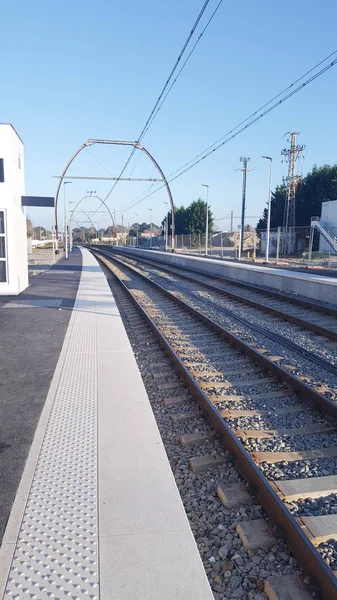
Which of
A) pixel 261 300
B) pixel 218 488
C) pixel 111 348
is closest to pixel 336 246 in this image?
pixel 261 300

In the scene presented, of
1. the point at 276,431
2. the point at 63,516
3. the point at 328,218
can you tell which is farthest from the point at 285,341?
the point at 328,218

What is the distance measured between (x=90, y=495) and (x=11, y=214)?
11.1 metres

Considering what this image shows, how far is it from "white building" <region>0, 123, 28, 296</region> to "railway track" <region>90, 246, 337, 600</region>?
673 centimetres

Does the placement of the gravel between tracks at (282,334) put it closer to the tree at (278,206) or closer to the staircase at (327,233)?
the staircase at (327,233)

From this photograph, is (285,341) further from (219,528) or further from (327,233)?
(327,233)

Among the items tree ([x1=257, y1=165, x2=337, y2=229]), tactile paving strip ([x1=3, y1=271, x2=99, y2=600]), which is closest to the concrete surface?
tactile paving strip ([x1=3, y1=271, x2=99, y2=600])

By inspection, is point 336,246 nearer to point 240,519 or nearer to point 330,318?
point 330,318

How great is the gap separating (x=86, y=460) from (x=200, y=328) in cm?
659

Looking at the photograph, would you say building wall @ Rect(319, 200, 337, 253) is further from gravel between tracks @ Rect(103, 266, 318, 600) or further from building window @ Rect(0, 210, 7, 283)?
gravel between tracks @ Rect(103, 266, 318, 600)

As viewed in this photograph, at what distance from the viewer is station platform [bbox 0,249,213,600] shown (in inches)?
99.8

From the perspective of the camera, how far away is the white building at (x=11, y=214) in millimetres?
12703

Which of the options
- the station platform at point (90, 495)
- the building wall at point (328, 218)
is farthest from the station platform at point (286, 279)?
the building wall at point (328, 218)

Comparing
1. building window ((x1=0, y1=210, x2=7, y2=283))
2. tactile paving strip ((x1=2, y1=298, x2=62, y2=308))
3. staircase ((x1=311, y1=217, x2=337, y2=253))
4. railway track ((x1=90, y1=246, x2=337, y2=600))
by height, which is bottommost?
railway track ((x1=90, y1=246, x2=337, y2=600))

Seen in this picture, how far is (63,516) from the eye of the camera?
3.11 metres
